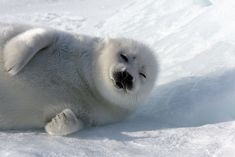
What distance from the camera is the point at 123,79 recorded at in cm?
382

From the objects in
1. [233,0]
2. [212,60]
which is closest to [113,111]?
[212,60]

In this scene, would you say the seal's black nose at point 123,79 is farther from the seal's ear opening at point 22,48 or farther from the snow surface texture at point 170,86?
the seal's ear opening at point 22,48

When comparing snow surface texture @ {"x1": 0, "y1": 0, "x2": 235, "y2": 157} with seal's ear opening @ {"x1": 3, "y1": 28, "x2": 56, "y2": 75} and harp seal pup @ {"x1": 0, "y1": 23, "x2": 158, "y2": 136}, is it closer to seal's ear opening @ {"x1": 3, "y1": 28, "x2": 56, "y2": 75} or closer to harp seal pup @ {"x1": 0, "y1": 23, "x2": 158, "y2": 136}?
harp seal pup @ {"x1": 0, "y1": 23, "x2": 158, "y2": 136}

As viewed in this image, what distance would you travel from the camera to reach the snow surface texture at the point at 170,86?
124 inches

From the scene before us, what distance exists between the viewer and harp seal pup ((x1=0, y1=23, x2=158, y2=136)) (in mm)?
3656

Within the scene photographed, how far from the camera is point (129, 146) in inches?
128

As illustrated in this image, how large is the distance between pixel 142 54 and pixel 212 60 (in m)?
1.04

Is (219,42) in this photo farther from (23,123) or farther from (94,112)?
(23,123)

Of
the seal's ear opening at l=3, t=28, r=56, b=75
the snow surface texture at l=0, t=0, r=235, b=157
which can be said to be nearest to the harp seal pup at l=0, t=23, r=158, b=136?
the seal's ear opening at l=3, t=28, r=56, b=75

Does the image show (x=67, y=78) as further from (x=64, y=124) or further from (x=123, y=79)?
(x=64, y=124)

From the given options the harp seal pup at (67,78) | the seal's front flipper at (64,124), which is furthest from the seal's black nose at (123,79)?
the seal's front flipper at (64,124)

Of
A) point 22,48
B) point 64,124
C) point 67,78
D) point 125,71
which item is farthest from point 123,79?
point 22,48

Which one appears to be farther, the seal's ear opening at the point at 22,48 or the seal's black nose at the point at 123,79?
the seal's black nose at the point at 123,79

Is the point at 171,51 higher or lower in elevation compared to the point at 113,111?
higher
